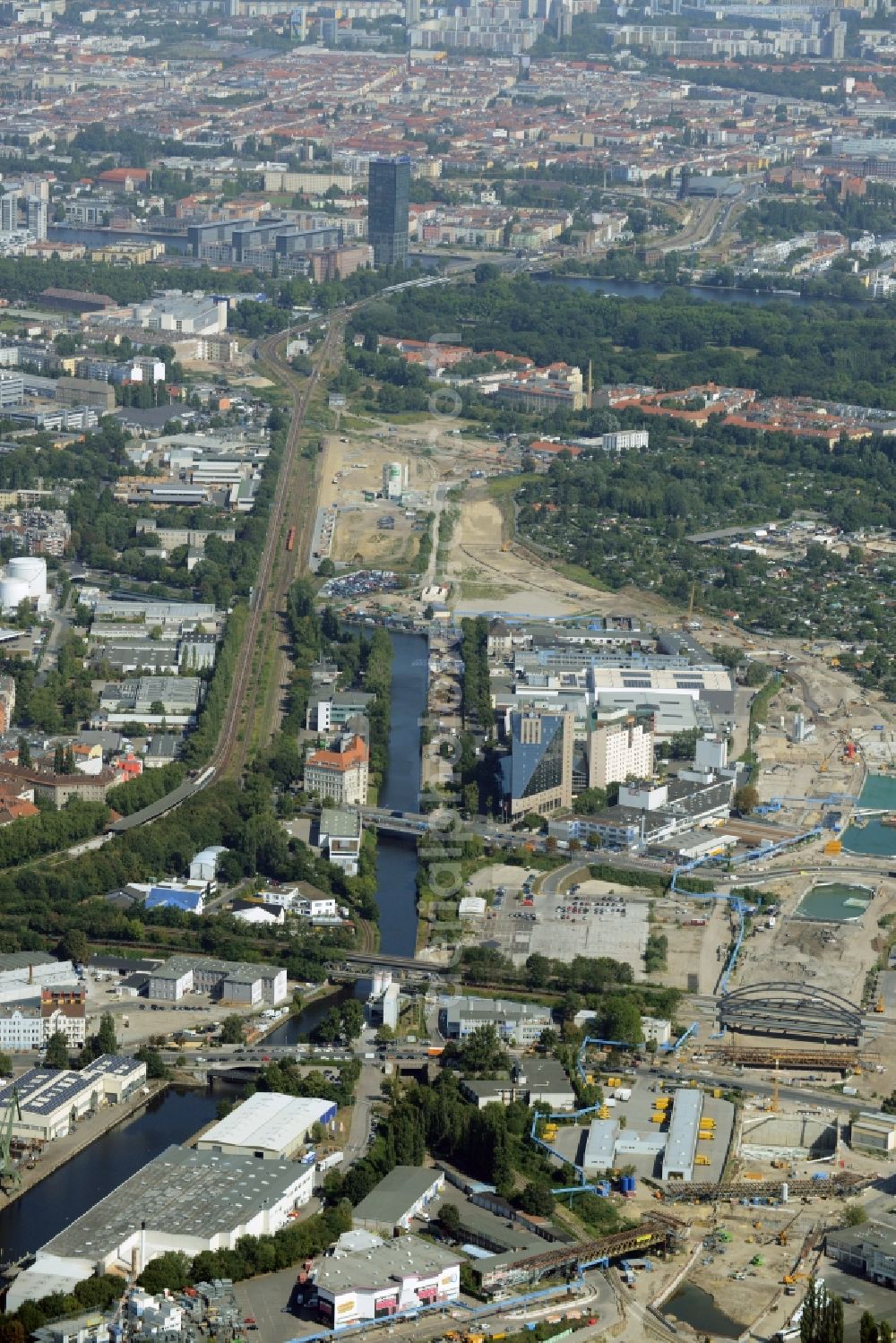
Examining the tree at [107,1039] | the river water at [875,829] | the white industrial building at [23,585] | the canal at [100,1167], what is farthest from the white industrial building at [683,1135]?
the white industrial building at [23,585]

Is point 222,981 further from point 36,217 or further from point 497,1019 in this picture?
point 36,217

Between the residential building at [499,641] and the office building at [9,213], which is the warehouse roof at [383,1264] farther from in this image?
the office building at [9,213]

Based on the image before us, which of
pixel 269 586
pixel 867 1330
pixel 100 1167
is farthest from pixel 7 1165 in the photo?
pixel 269 586

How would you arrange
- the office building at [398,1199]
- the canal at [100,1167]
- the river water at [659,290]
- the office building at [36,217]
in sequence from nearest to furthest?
the office building at [398,1199]
the canal at [100,1167]
the river water at [659,290]
the office building at [36,217]

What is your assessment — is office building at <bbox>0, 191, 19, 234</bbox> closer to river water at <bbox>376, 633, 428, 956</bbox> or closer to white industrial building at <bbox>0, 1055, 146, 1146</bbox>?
river water at <bbox>376, 633, 428, 956</bbox>

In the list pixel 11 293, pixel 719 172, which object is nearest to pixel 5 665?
pixel 11 293

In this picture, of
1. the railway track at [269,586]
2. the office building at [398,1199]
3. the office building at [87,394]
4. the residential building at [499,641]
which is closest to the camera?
the office building at [398,1199]
